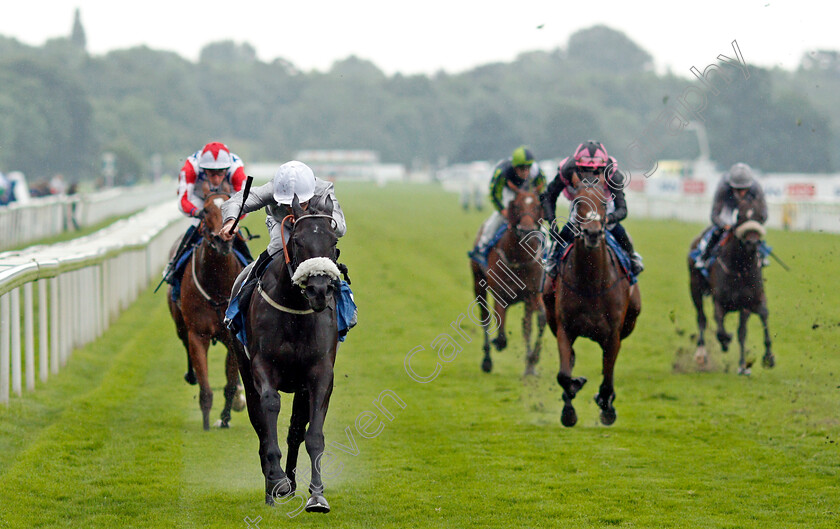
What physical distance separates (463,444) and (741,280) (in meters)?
4.55

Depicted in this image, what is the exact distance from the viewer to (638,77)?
75.7m

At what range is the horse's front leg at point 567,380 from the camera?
7.28 meters

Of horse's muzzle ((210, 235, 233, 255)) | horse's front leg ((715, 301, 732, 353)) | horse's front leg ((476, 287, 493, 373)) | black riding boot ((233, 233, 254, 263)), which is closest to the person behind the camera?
horse's muzzle ((210, 235, 233, 255))

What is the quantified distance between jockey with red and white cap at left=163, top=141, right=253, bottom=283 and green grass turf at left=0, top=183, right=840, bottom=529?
51.0 inches

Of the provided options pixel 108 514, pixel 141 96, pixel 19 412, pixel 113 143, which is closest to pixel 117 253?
pixel 19 412

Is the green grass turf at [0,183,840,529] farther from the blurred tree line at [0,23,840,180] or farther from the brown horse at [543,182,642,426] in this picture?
the blurred tree line at [0,23,840,180]

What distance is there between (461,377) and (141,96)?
240ft

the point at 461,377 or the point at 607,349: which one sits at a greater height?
the point at 607,349

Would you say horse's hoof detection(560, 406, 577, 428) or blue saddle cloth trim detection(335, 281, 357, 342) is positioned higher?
blue saddle cloth trim detection(335, 281, 357, 342)

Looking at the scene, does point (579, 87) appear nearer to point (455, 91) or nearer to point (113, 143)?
point (455, 91)

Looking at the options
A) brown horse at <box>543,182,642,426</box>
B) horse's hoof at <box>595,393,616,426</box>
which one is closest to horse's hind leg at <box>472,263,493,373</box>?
brown horse at <box>543,182,642,426</box>

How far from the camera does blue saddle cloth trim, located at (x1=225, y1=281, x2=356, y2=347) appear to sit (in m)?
5.45

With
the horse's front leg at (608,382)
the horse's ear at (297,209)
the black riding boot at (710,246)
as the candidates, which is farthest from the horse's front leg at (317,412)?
the black riding boot at (710,246)

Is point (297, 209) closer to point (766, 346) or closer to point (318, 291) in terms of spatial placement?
point (318, 291)
